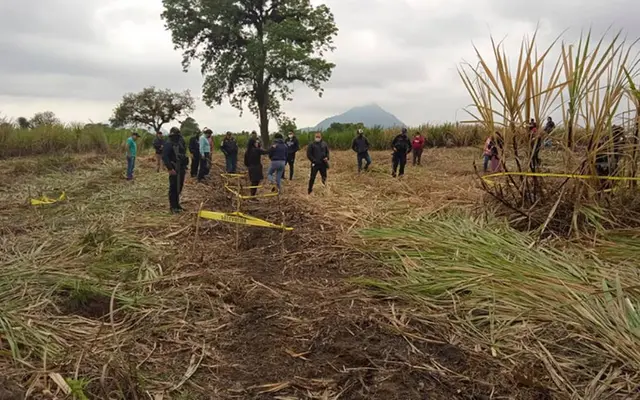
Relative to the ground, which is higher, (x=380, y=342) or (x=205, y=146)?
(x=205, y=146)

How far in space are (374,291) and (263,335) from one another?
1.14 meters

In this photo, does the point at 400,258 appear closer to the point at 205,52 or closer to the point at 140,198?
the point at 140,198

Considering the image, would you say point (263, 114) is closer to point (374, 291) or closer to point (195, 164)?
point (195, 164)

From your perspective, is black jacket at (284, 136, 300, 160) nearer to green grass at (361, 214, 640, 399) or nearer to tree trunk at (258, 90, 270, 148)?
green grass at (361, 214, 640, 399)

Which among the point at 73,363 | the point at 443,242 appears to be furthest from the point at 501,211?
the point at 73,363

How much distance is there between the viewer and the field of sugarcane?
2.81 meters

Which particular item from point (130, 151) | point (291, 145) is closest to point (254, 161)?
point (291, 145)

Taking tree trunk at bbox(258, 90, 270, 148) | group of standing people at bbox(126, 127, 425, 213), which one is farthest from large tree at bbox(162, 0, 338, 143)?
group of standing people at bbox(126, 127, 425, 213)

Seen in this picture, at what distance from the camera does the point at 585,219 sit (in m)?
5.26

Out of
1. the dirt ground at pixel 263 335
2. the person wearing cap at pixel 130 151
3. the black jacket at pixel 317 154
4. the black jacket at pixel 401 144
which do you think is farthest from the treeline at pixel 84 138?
the dirt ground at pixel 263 335

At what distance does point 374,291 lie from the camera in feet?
13.5

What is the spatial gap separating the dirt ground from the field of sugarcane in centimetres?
1

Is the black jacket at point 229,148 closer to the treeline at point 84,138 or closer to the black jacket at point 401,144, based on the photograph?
the treeline at point 84,138

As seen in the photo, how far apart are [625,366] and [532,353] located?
51cm
